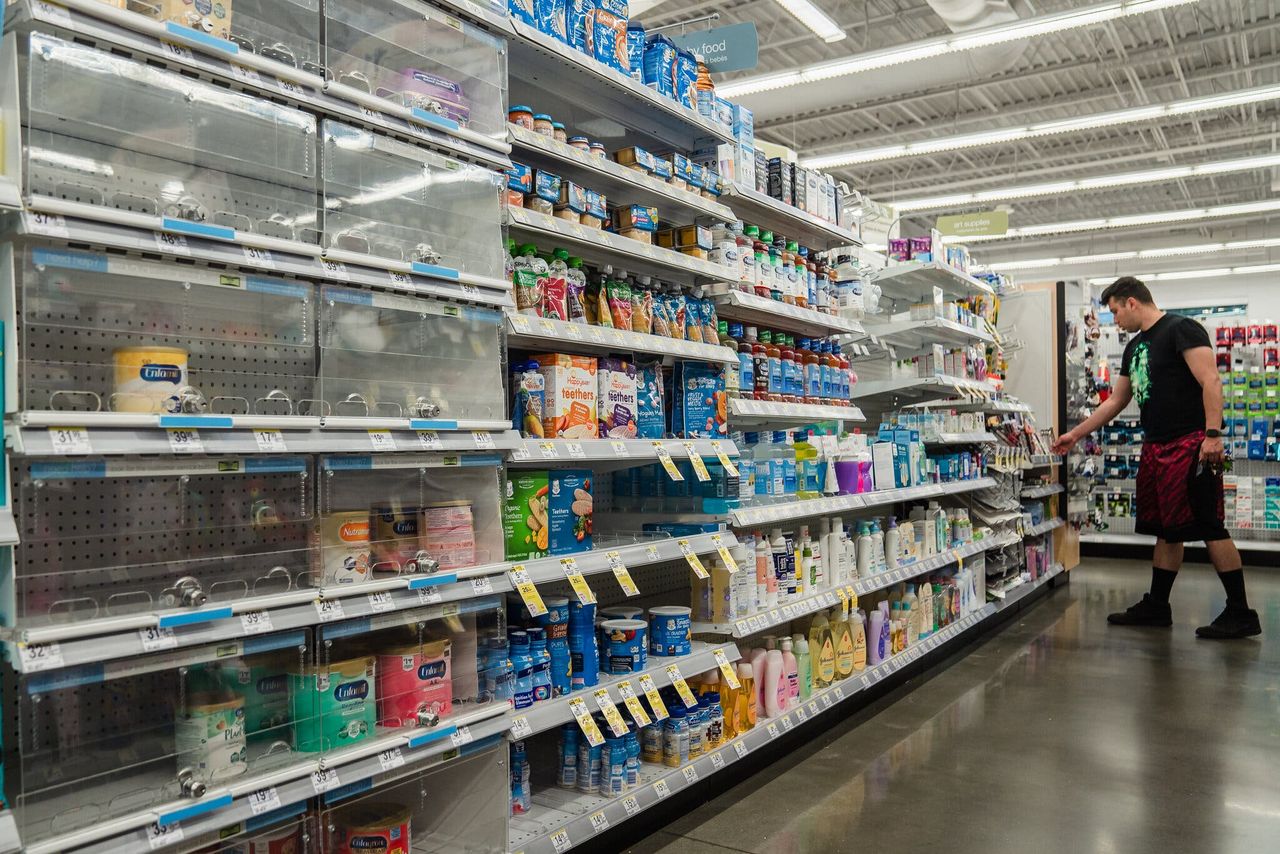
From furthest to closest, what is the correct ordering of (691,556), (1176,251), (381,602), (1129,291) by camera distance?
1. (1176,251)
2. (1129,291)
3. (691,556)
4. (381,602)

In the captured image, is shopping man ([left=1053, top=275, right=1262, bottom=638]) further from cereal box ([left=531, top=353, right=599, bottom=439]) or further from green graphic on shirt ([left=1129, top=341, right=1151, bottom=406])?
cereal box ([left=531, top=353, right=599, bottom=439])

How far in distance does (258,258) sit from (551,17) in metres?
1.37

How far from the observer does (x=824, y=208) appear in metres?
4.59

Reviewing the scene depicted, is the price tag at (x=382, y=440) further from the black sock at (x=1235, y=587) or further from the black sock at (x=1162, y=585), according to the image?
Result: the black sock at (x=1162, y=585)

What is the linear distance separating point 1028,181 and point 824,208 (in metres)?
13.7

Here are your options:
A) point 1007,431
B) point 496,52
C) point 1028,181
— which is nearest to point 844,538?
point 496,52

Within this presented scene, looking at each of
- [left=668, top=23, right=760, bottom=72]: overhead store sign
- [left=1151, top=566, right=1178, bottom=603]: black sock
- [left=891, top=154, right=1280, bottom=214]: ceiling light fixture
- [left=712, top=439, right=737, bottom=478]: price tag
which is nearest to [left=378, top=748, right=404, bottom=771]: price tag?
[left=712, top=439, right=737, bottom=478]: price tag

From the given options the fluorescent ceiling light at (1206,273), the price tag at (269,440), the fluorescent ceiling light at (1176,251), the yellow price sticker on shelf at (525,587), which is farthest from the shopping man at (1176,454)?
the fluorescent ceiling light at (1206,273)

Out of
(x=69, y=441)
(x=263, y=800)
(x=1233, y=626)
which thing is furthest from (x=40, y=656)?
(x=1233, y=626)

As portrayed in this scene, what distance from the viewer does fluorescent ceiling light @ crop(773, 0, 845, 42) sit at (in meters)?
7.07

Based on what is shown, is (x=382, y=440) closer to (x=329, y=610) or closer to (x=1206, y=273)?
(x=329, y=610)

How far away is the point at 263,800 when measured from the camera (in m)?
1.87

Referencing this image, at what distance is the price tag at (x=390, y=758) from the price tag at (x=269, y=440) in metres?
0.77

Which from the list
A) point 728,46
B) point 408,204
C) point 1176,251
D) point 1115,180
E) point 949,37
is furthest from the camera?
point 1176,251
